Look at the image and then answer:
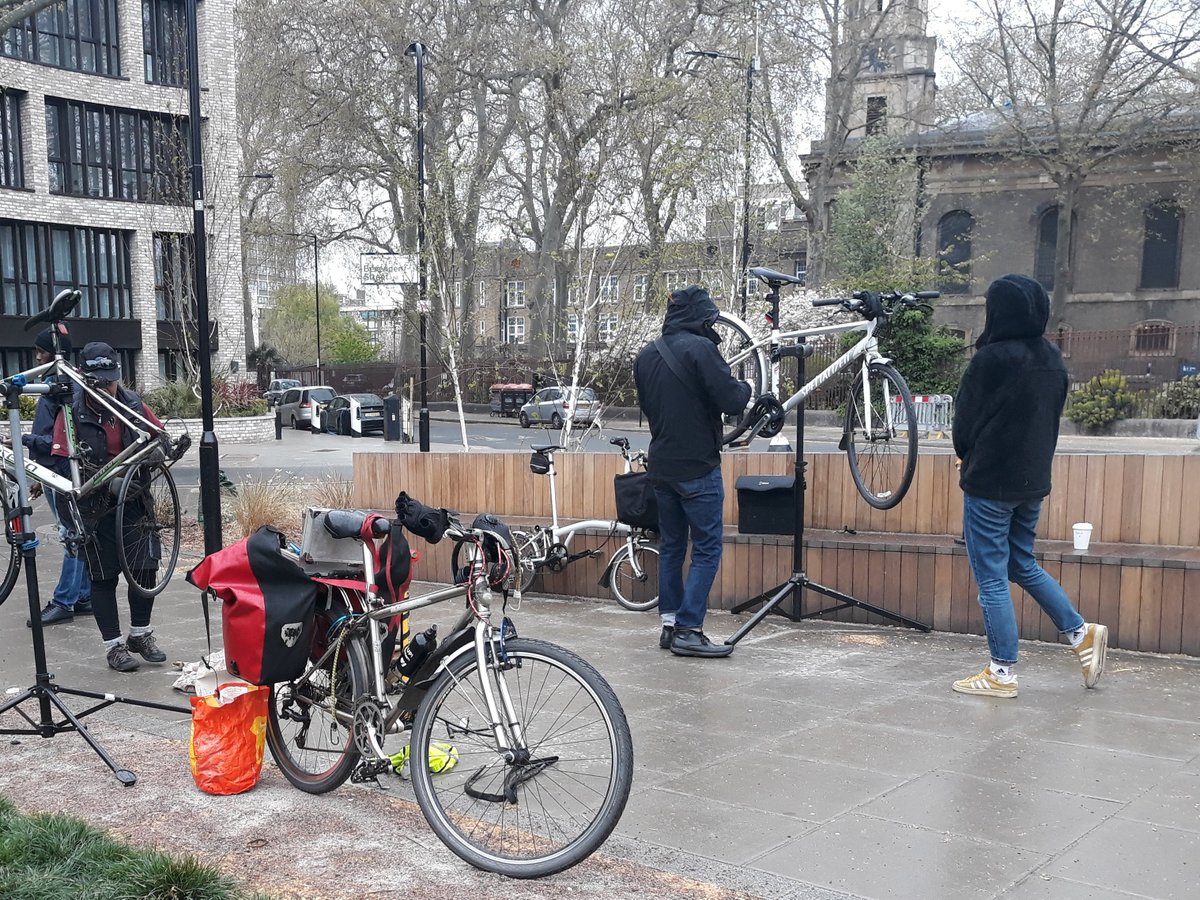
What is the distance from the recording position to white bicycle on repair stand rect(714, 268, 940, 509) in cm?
691

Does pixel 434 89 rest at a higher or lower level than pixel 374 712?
higher

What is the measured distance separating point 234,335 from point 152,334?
2.63 meters

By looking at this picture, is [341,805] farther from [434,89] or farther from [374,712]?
[434,89]

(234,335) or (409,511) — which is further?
(234,335)

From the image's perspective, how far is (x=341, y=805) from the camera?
424cm

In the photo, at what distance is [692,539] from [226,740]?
307 cm

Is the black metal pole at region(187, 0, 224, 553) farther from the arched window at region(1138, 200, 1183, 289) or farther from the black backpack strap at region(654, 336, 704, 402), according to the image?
the arched window at region(1138, 200, 1183, 289)

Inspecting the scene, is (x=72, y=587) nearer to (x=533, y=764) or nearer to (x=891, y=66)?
(x=533, y=764)

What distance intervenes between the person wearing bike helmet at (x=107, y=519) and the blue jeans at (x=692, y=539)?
3.06 meters

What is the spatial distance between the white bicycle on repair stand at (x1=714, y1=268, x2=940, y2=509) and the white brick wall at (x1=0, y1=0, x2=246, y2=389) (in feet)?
88.1

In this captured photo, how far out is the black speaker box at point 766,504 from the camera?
768cm

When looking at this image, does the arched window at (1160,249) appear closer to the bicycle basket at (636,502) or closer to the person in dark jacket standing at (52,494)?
the bicycle basket at (636,502)

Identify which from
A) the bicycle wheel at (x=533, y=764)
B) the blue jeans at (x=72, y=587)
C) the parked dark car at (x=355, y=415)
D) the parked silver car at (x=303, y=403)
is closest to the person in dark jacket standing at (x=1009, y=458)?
the bicycle wheel at (x=533, y=764)

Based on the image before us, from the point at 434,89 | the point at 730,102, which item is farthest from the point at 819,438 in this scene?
the point at 434,89
